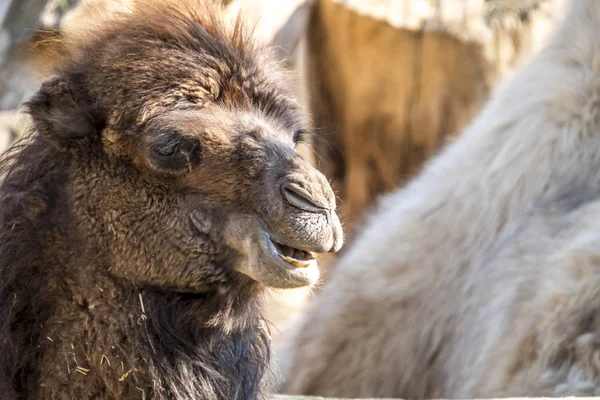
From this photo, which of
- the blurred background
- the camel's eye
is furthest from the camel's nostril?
the blurred background

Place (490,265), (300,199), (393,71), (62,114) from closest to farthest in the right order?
(300,199)
(62,114)
(490,265)
(393,71)

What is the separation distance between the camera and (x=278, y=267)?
2336 millimetres

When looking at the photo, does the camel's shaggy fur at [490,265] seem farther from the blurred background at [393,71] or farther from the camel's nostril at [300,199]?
the camel's nostril at [300,199]

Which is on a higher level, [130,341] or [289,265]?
[289,265]

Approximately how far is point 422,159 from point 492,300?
8.76 feet

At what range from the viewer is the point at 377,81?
6.68 m

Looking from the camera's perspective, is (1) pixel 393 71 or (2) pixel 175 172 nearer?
(2) pixel 175 172

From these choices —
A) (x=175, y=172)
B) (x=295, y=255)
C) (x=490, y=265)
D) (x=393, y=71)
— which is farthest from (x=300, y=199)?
(x=393, y=71)

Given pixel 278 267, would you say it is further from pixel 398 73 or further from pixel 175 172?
pixel 398 73

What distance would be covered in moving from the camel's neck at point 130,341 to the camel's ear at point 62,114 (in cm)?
32

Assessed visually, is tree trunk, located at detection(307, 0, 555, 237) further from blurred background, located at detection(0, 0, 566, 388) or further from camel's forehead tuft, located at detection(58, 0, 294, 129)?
camel's forehead tuft, located at detection(58, 0, 294, 129)

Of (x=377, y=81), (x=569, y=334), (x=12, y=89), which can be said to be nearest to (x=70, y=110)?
(x=12, y=89)

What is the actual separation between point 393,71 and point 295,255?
4.37m

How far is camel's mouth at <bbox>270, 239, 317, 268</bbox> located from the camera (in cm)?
235
